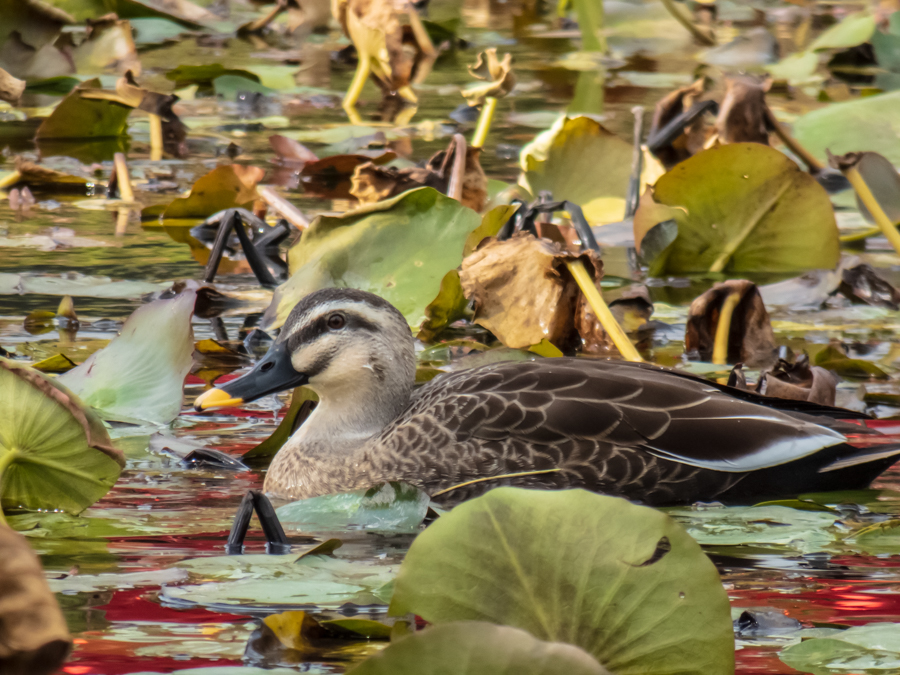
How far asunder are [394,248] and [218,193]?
2.27m

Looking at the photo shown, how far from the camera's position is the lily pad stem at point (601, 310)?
573 centimetres

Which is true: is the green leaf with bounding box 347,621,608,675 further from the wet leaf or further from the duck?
the wet leaf

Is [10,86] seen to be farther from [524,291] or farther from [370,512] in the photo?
[370,512]

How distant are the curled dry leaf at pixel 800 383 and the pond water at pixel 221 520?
11.3 inches

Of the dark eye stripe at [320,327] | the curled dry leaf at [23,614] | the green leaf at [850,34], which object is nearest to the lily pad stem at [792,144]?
the dark eye stripe at [320,327]

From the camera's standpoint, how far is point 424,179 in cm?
755

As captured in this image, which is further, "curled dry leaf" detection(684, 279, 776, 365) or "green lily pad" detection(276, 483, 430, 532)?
"curled dry leaf" detection(684, 279, 776, 365)

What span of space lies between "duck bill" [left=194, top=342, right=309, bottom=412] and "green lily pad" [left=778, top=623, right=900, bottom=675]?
97.4 inches

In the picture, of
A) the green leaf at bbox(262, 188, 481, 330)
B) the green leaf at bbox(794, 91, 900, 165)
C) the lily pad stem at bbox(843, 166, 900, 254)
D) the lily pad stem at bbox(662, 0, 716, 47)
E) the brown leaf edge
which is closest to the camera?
the brown leaf edge

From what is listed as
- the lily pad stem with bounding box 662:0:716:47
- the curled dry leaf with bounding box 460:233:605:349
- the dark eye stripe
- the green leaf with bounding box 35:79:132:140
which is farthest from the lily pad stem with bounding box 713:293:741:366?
Result: the lily pad stem with bounding box 662:0:716:47

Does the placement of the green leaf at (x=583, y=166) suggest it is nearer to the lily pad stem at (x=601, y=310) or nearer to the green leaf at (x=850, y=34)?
the lily pad stem at (x=601, y=310)

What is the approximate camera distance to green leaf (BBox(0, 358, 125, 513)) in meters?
3.78

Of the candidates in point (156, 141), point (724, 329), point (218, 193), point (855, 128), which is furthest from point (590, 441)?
point (156, 141)

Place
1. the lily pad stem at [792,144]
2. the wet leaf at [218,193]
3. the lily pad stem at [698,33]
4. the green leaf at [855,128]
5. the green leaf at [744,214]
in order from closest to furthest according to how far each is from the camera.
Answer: the green leaf at [744,214] → the lily pad stem at [792,144] → the wet leaf at [218,193] → the green leaf at [855,128] → the lily pad stem at [698,33]
